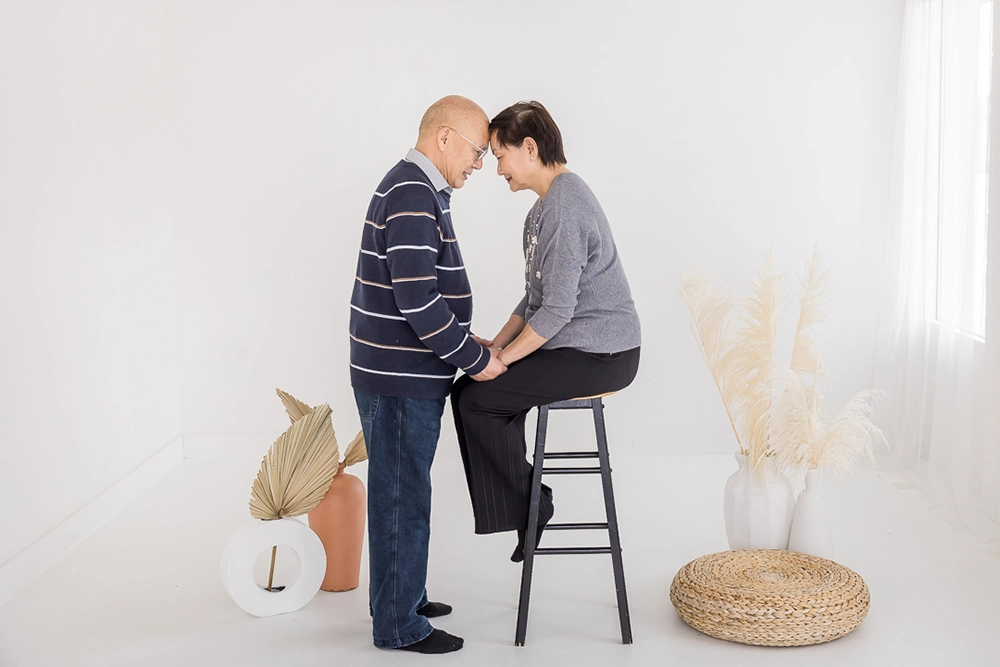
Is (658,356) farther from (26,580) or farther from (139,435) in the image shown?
(26,580)

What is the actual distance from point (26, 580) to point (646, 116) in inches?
136

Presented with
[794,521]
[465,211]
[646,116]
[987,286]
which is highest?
[646,116]

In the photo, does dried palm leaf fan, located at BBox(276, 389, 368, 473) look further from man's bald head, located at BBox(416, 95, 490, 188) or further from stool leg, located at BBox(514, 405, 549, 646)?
man's bald head, located at BBox(416, 95, 490, 188)

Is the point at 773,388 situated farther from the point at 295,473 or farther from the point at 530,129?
the point at 295,473

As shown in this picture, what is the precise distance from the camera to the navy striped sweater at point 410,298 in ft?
8.78

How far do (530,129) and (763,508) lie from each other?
1.52 meters

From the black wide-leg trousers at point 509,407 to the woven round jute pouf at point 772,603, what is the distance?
0.62 m

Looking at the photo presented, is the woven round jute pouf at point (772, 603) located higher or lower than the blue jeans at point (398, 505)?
lower

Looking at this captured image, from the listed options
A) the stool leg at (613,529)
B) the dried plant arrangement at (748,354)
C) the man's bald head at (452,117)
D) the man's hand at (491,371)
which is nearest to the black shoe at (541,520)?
the stool leg at (613,529)

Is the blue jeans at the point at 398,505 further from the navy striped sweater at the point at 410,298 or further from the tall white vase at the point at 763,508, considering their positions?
the tall white vase at the point at 763,508

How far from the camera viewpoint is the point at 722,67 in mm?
4922

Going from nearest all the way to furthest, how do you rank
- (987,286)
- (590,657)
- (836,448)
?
1. (590,657)
2. (836,448)
3. (987,286)

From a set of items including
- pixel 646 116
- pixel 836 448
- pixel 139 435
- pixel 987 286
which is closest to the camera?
pixel 836 448

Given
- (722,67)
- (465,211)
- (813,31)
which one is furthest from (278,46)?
(813,31)
